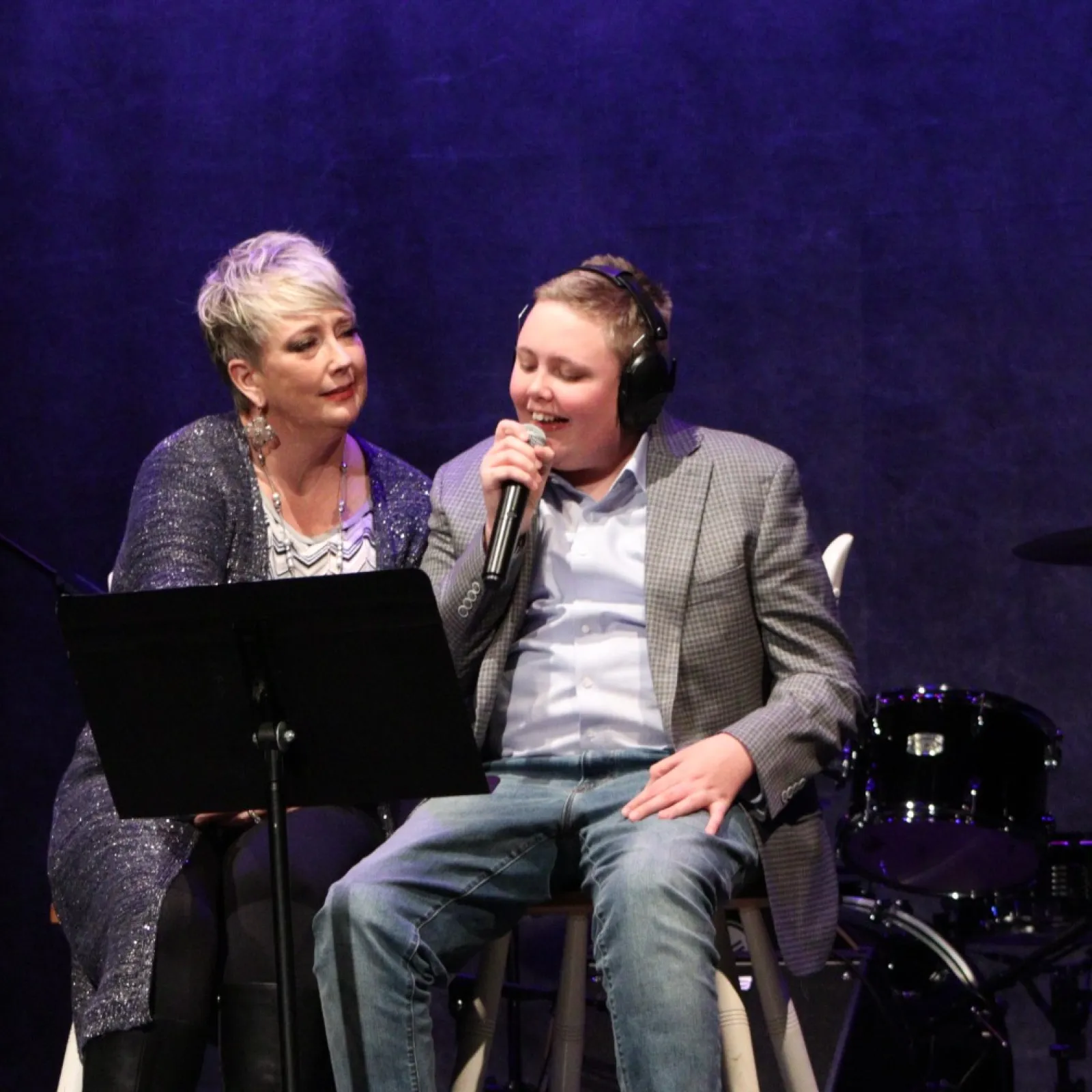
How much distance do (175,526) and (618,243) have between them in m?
1.64

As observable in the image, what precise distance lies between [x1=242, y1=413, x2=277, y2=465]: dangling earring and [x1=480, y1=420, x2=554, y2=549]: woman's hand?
672 mm

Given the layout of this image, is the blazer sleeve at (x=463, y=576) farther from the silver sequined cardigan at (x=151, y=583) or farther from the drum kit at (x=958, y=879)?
the drum kit at (x=958, y=879)

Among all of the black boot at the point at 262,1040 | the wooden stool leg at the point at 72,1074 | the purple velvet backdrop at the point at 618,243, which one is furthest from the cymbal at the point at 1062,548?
the wooden stool leg at the point at 72,1074

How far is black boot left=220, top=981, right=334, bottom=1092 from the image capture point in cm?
209

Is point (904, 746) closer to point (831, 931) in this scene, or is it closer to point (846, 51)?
point (831, 931)

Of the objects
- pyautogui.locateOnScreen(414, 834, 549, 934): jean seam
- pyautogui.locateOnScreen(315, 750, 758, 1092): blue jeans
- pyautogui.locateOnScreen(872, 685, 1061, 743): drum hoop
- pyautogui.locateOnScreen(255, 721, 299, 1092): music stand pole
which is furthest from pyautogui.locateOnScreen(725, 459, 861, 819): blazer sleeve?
pyautogui.locateOnScreen(872, 685, 1061, 743): drum hoop

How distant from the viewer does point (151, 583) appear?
248 cm

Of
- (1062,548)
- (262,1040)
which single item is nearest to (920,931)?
(1062,548)

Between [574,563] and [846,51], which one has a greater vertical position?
[846,51]

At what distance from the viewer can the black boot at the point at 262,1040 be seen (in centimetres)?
209

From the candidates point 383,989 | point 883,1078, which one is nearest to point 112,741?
point 383,989

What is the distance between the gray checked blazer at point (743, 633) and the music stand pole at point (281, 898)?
51 centimetres

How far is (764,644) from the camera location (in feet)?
7.88

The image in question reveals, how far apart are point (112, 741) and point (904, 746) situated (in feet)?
6.53
